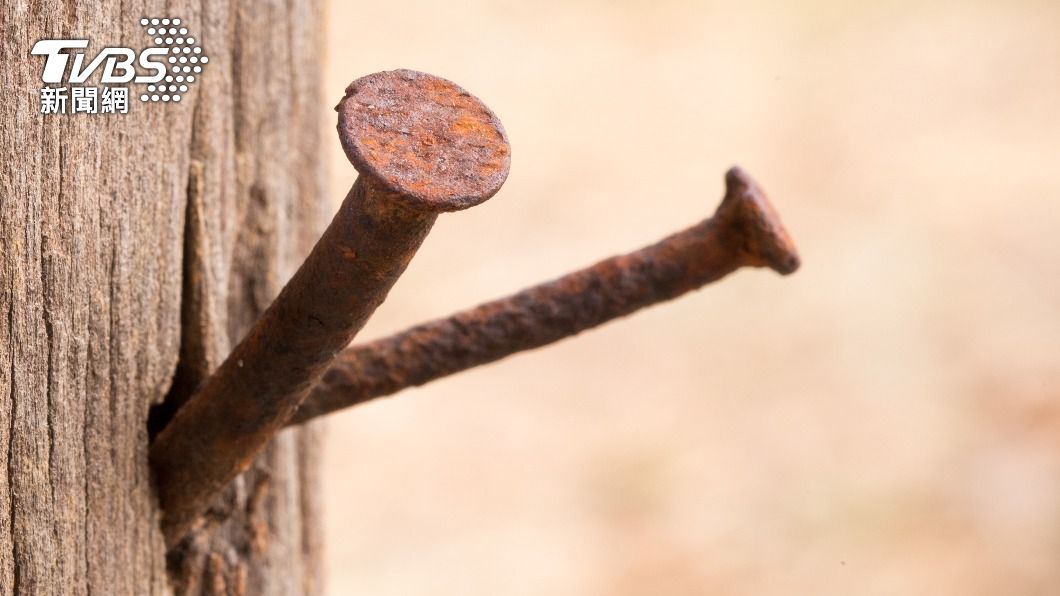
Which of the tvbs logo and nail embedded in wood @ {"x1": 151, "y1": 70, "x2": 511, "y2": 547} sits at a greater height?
the tvbs logo

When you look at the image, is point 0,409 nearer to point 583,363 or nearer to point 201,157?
point 201,157

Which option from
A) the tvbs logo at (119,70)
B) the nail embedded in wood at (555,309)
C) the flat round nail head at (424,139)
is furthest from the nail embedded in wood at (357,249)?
the tvbs logo at (119,70)

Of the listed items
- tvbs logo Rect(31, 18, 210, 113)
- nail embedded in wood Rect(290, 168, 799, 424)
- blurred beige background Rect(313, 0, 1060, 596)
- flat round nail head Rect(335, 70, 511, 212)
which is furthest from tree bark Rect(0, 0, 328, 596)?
blurred beige background Rect(313, 0, 1060, 596)

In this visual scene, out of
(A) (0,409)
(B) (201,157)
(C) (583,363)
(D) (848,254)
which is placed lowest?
(A) (0,409)

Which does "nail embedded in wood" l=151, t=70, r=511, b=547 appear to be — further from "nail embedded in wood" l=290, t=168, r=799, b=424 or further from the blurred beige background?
the blurred beige background

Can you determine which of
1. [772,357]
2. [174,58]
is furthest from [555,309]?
[772,357]

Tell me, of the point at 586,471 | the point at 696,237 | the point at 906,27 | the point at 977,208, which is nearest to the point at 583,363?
the point at 586,471

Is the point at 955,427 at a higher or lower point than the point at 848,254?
lower

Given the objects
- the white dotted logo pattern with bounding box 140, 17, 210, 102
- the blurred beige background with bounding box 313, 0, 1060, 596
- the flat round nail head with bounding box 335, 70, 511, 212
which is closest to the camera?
the flat round nail head with bounding box 335, 70, 511, 212
